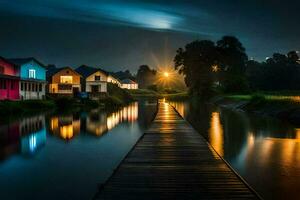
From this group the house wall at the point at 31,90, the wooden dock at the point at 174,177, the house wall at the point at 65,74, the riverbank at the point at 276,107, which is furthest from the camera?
the house wall at the point at 65,74

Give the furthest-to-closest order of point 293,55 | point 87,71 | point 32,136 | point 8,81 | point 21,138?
point 293,55
point 87,71
point 8,81
point 32,136
point 21,138

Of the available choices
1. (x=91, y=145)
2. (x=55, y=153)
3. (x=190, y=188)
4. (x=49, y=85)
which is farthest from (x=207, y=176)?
(x=49, y=85)

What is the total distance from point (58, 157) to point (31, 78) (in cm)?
5352

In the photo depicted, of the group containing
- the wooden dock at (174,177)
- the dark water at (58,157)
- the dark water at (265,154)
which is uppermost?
the wooden dock at (174,177)

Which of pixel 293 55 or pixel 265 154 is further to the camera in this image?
pixel 293 55

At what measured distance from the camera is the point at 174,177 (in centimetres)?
1470

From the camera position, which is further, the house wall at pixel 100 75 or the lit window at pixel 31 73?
the house wall at pixel 100 75

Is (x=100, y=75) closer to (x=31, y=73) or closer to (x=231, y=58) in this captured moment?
(x=31, y=73)

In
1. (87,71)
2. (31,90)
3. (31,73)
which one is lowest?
(31,90)

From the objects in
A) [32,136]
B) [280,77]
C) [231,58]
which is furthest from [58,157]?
[231,58]

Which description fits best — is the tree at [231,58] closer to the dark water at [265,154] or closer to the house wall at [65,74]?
the house wall at [65,74]

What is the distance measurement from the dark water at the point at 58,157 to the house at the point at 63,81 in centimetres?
5469

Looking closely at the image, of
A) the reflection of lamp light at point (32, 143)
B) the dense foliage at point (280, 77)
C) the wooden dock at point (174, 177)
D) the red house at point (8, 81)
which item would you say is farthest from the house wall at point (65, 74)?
the wooden dock at point (174, 177)

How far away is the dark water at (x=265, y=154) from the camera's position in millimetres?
17109
